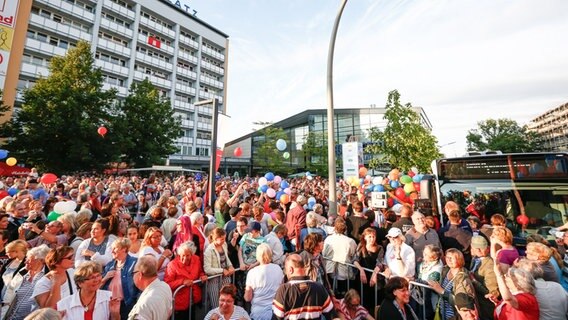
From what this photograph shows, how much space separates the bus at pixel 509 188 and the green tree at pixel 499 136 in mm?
64530

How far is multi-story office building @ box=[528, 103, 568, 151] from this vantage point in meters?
76.8

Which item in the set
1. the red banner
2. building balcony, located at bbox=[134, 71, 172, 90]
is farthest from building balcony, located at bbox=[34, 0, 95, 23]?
building balcony, located at bbox=[134, 71, 172, 90]

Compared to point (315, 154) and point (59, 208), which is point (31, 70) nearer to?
A: point (59, 208)

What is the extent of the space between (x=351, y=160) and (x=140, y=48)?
44444 millimetres

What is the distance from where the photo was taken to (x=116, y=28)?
129ft

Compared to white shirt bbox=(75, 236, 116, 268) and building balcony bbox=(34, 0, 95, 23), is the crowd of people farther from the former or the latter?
building balcony bbox=(34, 0, 95, 23)

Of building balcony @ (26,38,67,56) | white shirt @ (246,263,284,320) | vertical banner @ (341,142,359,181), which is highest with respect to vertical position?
building balcony @ (26,38,67,56)

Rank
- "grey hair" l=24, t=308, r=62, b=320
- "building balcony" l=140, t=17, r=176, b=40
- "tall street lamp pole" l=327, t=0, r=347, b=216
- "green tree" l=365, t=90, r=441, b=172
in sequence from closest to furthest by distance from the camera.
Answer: "grey hair" l=24, t=308, r=62, b=320
"tall street lamp pole" l=327, t=0, r=347, b=216
"green tree" l=365, t=90, r=441, b=172
"building balcony" l=140, t=17, r=176, b=40

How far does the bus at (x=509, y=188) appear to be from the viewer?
4.90 m

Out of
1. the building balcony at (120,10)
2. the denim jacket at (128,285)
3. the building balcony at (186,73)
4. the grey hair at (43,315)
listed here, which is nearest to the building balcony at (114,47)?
the building balcony at (120,10)

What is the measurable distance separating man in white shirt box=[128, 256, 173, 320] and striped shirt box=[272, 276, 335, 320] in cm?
116

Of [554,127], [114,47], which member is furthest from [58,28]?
[554,127]

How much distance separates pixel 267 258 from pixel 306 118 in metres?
48.3

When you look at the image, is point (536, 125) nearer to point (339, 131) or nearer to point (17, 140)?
point (339, 131)
